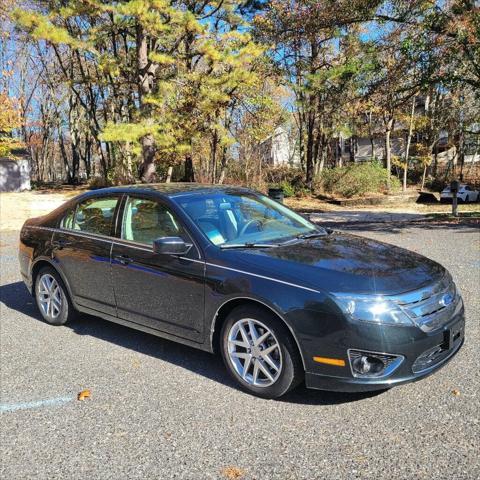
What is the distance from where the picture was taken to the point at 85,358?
4.53 metres

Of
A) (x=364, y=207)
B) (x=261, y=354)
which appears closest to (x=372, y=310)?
(x=261, y=354)

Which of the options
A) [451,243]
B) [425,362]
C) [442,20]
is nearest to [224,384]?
[425,362]

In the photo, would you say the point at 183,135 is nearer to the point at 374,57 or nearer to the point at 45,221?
the point at 374,57

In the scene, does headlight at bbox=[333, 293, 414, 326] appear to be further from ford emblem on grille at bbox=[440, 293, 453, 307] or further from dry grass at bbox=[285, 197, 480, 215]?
dry grass at bbox=[285, 197, 480, 215]

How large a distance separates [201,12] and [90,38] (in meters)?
4.78

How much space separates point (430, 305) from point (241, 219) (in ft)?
5.75

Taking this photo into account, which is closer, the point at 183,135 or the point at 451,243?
the point at 451,243

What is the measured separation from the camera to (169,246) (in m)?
3.91

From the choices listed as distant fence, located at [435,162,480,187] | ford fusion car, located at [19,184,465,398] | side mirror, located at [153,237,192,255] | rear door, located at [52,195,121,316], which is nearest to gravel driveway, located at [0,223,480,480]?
ford fusion car, located at [19,184,465,398]

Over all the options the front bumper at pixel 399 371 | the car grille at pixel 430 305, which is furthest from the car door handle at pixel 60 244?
the car grille at pixel 430 305

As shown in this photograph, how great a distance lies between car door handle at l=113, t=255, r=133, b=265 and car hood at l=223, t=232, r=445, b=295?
1.11 metres

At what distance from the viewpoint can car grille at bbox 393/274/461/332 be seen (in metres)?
3.28

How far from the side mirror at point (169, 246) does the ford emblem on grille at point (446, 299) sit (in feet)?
6.29

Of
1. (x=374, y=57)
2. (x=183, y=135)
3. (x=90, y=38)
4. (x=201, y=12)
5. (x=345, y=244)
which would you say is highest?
(x=201, y=12)
